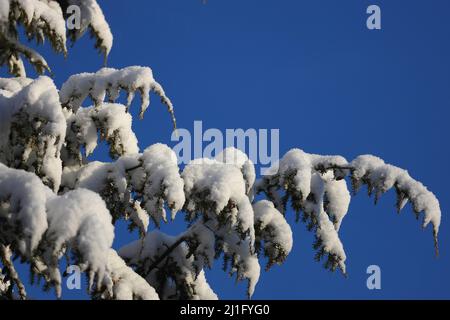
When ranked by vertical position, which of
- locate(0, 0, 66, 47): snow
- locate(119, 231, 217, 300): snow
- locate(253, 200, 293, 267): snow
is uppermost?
locate(0, 0, 66, 47): snow

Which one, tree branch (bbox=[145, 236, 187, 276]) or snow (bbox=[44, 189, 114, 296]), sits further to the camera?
tree branch (bbox=[145, 236, 187, 276])

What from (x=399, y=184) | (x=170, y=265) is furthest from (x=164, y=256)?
(x=399, y=184)

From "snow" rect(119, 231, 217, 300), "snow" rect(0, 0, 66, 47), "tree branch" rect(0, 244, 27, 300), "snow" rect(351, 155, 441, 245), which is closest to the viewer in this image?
"tree branch" rect(0, 244, 27, 300)

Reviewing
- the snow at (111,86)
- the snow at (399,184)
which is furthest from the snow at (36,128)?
the snow at (399,184)

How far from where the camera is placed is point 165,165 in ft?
10.0

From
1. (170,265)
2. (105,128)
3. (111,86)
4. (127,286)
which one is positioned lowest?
(170,265)

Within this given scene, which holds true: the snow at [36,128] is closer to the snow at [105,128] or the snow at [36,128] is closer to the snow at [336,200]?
the snow at [105,128]

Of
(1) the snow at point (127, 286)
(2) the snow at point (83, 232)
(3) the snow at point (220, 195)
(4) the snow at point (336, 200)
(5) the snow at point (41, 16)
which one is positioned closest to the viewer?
(2) the snow at point (83, 232)

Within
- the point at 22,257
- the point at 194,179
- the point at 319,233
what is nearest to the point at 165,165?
the point at 194,179

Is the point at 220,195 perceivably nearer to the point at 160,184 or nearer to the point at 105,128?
the point at 160,184

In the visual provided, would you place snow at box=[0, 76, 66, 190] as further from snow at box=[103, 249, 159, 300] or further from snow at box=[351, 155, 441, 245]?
snow at box=[351, 155, 441, 245]

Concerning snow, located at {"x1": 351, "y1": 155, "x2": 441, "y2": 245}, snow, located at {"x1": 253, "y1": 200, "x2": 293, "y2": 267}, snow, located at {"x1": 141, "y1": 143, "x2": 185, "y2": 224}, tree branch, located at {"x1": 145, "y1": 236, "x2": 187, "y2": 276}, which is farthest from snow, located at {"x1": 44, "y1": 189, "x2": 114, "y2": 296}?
snow, located at {"x1": 351, "y1": 155, "x2": 441, "y2": 245}

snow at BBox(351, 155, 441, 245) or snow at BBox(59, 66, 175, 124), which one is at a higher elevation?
snow at BBox(59, 66, 175, 124)
